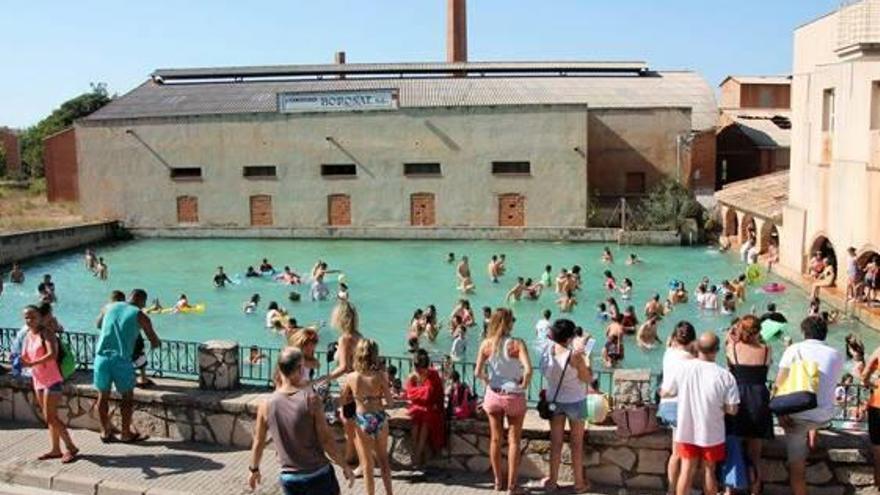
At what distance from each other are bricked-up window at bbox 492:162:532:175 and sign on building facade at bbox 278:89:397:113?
16.9ft

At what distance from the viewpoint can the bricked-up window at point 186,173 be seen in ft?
132

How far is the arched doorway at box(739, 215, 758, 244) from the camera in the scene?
31.7 m

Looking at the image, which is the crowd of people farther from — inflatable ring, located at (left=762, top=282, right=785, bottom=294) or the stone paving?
inflatable ring, located at (left=762, top=282, right=785, bottom=294)

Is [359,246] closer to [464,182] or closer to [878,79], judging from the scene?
[464,182]

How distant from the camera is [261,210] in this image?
39.8 meters

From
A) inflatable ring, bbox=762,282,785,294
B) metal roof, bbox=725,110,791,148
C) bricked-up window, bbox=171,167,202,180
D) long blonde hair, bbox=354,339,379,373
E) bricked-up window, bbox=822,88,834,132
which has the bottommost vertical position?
inflatable ring, bbox=762,282,785,294

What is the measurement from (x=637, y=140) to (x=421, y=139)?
1024 centimetres

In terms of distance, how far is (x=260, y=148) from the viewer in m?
39.5

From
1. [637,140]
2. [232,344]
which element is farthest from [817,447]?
[637,140]

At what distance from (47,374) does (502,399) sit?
465 cm

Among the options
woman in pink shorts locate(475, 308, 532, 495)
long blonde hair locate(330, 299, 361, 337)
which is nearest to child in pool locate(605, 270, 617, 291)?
woman in pink shorts locate(475, 308, 532, 495)

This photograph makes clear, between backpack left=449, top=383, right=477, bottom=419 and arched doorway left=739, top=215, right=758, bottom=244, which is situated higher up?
arched doorway left=739, top=215, right=758, bottom=244

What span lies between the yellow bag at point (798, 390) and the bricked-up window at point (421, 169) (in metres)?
31.8

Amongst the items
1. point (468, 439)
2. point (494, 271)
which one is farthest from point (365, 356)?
point (494, 271)
